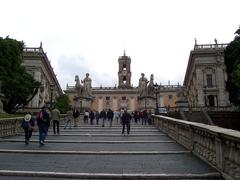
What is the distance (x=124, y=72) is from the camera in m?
105

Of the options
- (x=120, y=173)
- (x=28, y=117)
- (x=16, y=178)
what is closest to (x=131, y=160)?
(x=120, y=173)

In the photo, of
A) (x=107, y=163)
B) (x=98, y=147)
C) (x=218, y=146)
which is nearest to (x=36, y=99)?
(x=98, y=147)

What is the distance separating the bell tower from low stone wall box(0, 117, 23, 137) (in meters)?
85.5

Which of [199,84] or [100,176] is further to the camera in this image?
[199,84]

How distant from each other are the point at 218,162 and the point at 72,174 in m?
3.66

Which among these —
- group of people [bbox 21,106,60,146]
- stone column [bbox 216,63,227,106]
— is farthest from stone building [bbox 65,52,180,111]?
group of people [bbox 21,106,60,146]

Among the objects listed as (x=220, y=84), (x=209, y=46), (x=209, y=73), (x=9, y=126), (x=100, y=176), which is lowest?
(x=100, y=176)

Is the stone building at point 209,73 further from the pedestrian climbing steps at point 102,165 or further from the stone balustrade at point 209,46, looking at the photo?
the pedestrian climbing steps at point 102,165

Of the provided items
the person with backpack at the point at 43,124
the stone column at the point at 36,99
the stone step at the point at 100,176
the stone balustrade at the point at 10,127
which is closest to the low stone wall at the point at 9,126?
the stone balustrade at the point at 10,127

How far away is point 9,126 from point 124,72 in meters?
87.4

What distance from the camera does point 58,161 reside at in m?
9.39

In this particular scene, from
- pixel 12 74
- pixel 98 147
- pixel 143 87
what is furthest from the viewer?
pixel 143 87

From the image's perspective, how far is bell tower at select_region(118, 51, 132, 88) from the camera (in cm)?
10562

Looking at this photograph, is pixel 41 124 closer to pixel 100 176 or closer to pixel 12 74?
pixel 100 176
